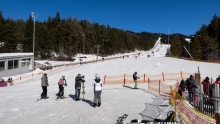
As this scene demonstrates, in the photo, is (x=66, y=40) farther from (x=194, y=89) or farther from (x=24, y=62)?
(x=194, y=89)

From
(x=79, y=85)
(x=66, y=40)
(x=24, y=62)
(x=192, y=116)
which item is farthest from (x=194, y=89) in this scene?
(x=66, y=40)

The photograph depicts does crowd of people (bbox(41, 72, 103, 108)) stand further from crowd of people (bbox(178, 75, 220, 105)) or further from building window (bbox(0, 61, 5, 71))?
building window (bbox(0, 61, 5, 71))

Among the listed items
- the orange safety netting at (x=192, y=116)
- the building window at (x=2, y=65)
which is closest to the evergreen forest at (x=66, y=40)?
the building window at (x=2, y=65)

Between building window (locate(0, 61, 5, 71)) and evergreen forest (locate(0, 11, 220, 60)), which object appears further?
evergreen forest (locate(0, 11, 220, 60))

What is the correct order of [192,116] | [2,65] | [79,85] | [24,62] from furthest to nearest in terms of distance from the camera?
[24,62], [2,65], [79,85], [192,116]

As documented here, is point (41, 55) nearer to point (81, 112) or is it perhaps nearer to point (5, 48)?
point (5, 48)

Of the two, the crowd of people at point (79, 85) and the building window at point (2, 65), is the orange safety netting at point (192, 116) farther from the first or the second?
the building window at point (2, 65)

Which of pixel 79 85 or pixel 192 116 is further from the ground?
pixel 79 85

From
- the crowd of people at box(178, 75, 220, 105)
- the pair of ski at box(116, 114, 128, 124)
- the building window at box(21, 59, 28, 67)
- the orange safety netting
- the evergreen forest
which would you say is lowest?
the pair of ski at box(116, 114, 128, 124)

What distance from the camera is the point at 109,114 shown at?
33.0 ft

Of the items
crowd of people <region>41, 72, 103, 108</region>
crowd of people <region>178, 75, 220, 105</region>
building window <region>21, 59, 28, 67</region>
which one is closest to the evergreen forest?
building window <region>21, 59, 28, 67</region>

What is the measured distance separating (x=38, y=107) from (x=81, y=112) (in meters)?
2.76

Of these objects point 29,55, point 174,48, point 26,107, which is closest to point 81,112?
point 26,107

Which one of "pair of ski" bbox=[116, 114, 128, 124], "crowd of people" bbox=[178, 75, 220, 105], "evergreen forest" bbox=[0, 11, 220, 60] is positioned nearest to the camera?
"pair of ski" bbox=[116, 114, 128, 124]
